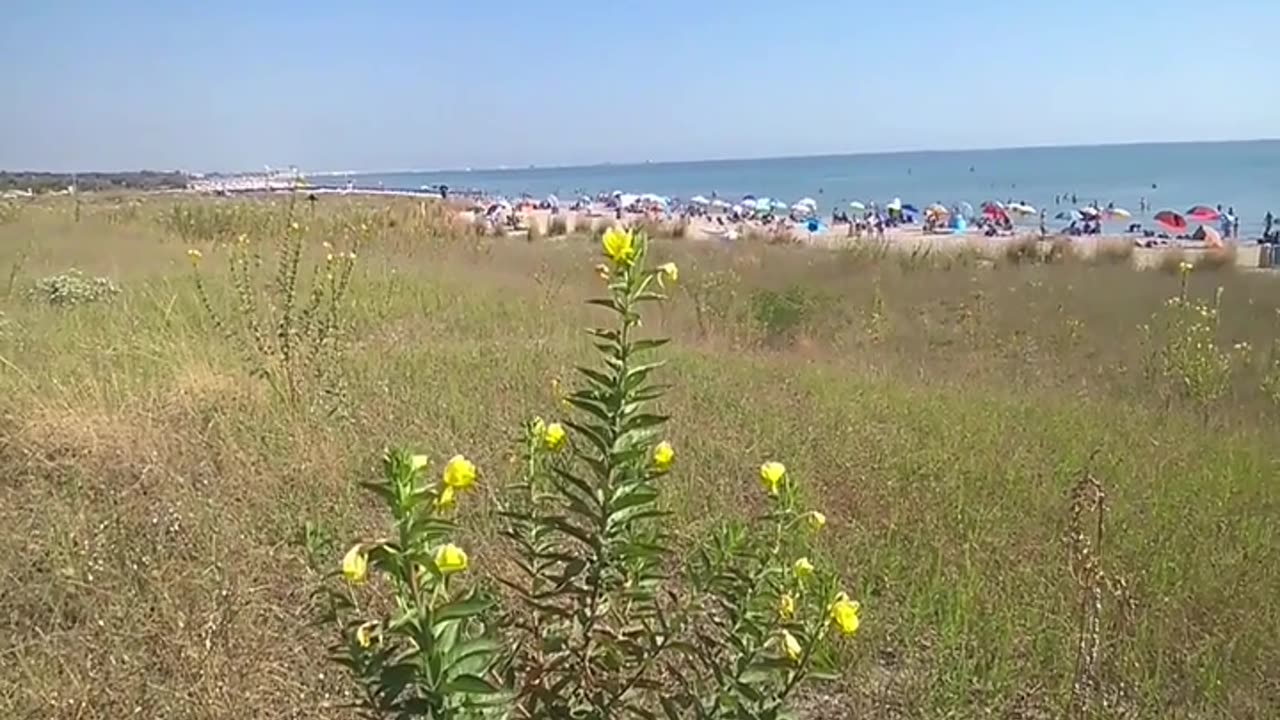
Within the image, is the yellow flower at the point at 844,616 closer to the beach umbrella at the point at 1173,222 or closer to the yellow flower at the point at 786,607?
the yellow flower at the point at 786,607

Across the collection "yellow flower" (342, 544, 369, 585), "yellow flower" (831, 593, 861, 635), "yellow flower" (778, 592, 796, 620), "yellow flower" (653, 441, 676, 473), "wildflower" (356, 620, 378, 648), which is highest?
"yellow flower" (653, 441, 676, 473)

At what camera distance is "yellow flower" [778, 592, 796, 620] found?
4.81ft

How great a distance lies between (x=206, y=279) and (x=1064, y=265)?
10017 mm

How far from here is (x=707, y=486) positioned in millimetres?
3635

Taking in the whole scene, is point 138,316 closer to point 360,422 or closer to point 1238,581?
point 360,422

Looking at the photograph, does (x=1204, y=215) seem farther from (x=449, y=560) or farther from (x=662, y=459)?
(x=449, y=560)

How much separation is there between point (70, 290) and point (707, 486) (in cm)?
533

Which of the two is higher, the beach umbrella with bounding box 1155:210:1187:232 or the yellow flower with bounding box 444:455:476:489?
the yellow flower with bounding box 444:455:476:489

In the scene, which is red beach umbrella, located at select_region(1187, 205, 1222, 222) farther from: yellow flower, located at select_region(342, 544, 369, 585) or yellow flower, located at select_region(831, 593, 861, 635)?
yellow flower, located at select_region(342, 544, 369, 585)

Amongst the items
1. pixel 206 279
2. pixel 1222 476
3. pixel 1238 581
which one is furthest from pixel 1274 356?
pixel 206 279

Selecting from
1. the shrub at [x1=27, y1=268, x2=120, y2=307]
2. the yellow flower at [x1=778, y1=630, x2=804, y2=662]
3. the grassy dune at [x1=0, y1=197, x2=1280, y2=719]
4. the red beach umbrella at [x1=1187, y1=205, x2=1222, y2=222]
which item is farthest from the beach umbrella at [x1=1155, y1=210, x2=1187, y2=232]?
the yellow flower at [x1=778, y1=630, x2=804, y2=662]

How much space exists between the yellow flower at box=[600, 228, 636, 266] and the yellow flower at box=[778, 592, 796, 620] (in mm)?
553

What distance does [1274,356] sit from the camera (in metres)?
6.49

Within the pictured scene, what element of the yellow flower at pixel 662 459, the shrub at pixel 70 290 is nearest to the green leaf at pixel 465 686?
the yellow flower at pixel 662 459
